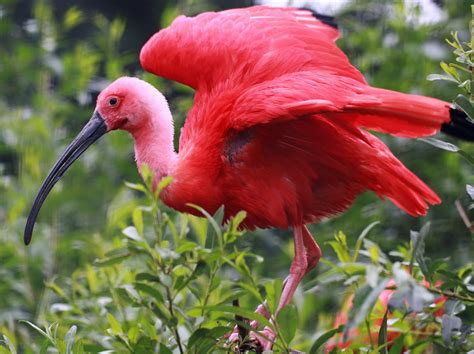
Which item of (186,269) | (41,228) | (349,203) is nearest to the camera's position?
(186,269)

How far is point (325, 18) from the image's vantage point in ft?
13.5

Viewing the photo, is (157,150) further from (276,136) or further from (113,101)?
(276,136)

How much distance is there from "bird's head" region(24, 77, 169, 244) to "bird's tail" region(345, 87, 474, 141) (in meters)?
0.86

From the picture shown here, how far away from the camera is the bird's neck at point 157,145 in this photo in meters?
3.58

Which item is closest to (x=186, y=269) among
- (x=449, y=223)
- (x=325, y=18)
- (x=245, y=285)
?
(x=245, y=285)

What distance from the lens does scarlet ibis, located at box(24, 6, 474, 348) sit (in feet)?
10.6

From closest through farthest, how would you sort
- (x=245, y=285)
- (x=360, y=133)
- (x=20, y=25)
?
(x=245, y=285)
(x=360, y=133)
(x=20, y=25)

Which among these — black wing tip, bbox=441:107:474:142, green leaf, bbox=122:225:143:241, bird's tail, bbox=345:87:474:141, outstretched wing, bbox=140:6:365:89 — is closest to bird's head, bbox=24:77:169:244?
outstretched wing, bbox=140:6:365:89

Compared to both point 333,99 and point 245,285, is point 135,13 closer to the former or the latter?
point 333,99

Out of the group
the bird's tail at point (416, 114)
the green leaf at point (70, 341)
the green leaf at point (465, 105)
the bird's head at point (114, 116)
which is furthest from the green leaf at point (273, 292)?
the bird's head at point (114, 116)

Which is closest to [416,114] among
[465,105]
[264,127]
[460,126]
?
[460,126]

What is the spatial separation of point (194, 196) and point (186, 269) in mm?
923

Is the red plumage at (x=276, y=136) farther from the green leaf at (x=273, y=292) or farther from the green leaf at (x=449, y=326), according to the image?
the green leaf at (x=273, y=292)

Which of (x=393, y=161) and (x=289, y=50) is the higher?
(x=289, y=50)
